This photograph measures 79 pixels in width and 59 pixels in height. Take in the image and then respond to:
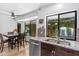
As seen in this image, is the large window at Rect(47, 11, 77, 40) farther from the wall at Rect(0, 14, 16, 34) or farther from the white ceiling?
the wall at Rect(0, 14, 16, 34)

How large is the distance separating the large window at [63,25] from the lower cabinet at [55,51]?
0.75 feet

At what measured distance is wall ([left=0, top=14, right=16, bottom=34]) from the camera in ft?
7.54

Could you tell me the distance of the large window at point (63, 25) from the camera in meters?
2.22

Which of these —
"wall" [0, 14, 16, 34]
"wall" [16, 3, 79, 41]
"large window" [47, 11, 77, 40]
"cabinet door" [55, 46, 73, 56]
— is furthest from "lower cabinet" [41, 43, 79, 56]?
"wall" [0, 14, 16, 34]

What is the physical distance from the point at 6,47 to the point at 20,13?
2.30ft

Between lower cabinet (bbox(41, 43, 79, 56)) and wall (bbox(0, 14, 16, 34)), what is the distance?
0.71 meters

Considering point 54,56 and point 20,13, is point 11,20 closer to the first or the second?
point 20,13

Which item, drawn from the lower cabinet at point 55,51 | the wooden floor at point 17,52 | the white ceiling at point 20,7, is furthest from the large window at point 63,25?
the wooden floor at point 17,52

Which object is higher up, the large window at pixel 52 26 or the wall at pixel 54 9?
the wall at pixel 54 9

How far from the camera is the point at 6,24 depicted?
233 cm

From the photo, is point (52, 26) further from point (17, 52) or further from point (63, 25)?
point (17, 52)

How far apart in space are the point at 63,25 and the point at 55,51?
1.69 feet

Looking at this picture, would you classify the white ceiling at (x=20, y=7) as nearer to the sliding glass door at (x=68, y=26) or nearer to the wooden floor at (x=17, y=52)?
the sliding glass door at (x=68, y=26)

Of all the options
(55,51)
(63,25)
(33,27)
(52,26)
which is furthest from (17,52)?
(63,25)
